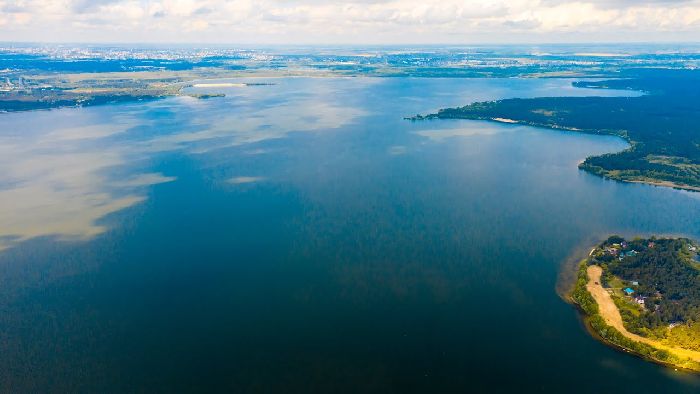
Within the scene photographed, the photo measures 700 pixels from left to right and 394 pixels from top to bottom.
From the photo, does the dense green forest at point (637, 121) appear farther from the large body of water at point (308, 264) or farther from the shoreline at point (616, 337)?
the shoreline at point (616, 337)

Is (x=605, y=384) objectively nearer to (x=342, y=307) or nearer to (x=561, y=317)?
(x=561, y=317)

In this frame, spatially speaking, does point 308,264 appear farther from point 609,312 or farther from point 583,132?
point 583,132

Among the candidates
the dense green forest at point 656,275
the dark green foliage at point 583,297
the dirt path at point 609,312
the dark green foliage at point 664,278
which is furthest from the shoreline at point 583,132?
the dark green foliage at point 583,297

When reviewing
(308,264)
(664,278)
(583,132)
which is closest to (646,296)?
(664,278)

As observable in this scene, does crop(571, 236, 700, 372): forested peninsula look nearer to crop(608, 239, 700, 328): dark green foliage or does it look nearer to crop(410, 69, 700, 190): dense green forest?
crop(608, 239, 700, 328): dark green foliage

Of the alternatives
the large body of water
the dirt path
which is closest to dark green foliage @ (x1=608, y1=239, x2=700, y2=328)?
A: the dirt path

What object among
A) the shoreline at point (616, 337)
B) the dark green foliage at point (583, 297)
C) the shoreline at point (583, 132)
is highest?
the shoreline at point (583, 132)
